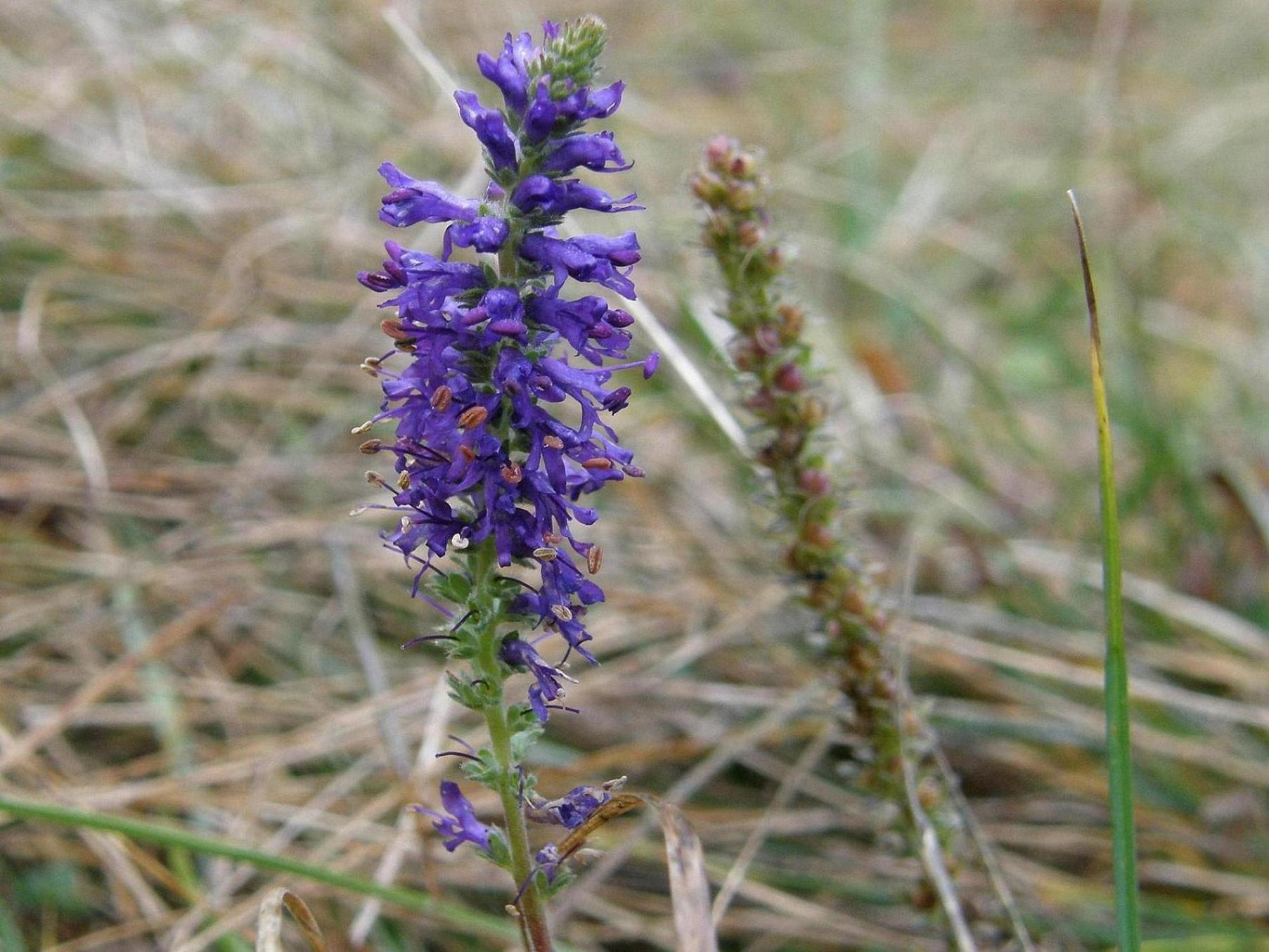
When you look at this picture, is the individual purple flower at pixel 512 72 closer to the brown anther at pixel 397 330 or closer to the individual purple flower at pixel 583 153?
the individual purple flower at pixel 583 153

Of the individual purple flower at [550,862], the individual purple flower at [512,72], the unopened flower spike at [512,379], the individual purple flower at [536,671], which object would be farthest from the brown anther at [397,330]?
the individual purple flower at [550,862]

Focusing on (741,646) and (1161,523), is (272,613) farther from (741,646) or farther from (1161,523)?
(1161,523)

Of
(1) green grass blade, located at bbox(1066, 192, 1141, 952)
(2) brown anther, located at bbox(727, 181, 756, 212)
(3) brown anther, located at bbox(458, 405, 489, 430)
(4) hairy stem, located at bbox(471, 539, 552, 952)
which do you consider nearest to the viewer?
(3) brown anther, located at bbox(458, 405, 489, 430)

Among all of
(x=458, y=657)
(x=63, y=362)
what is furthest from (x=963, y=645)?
(x=63, y=362)

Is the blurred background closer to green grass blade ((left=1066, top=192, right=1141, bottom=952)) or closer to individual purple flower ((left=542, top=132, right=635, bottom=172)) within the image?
green grass blade ((left=1066, top=192, right=1141, bottom=952))

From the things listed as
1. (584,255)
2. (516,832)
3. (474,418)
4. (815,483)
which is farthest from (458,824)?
(815,483)

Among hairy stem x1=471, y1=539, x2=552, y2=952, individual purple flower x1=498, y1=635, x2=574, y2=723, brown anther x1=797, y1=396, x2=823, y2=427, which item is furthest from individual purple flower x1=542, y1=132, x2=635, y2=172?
brown anther x1=797, y1=396, x2=823, y2=427

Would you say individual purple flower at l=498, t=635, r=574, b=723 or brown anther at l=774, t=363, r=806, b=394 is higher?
brown anther at l=774, t=363, r=806, b=394

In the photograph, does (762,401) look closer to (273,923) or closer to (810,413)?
(810,413)
